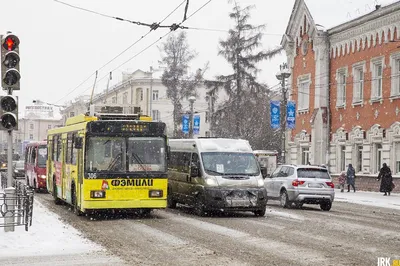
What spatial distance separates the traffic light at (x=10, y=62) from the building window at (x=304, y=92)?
30.6 metres

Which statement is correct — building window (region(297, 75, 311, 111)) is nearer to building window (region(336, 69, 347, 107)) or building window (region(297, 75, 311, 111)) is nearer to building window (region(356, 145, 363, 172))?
building window (region(336, 69, 347, 107))

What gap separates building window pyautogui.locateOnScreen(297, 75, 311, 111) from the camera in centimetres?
4444

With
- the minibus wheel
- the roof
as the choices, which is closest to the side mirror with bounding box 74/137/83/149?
the roof

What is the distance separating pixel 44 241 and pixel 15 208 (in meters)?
2.11

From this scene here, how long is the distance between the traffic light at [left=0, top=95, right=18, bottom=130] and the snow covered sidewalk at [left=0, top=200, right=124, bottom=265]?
224 centimetres

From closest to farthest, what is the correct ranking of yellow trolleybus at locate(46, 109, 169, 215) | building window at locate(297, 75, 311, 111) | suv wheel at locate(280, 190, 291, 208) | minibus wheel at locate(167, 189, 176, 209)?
1. yellow trolleybus at locate(46, 109, 169, 215)
2. minibus wheel at locate(167, 189, 176, 209)
3. suv wheel at locate(280, 190, 291, 208)
4. building window at locate(297, 75, 311, 111)

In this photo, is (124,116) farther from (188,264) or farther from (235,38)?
(235,38)

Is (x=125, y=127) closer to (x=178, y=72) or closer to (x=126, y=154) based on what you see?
(x=126, y=154)

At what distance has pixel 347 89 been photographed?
40.6 meters

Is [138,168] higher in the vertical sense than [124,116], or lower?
lower

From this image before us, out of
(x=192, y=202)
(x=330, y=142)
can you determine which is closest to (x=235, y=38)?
(x=330, y=142)

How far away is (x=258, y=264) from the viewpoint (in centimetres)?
1109

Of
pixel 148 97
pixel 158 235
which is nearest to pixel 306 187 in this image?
pixel 158 235

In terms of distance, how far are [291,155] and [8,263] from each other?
37293 millimetres
